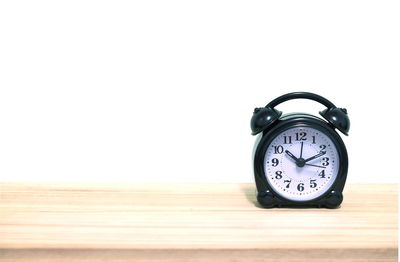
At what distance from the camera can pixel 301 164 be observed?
4.66ft

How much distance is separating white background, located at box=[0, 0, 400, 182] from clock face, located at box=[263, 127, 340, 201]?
26cm

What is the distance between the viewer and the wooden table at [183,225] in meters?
1.15

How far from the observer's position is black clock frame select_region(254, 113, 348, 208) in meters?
1.41

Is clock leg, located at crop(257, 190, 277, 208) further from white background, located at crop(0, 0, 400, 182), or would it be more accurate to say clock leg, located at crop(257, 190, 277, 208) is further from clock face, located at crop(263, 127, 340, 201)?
white background, located at crop(0, 0, 400, 182)

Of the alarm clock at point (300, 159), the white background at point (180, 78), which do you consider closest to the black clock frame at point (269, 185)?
the alarm clock at point (300, 159)

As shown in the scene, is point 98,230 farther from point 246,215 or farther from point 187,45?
point 187,45

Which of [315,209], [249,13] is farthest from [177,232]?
[249,13]

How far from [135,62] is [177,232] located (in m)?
0.59

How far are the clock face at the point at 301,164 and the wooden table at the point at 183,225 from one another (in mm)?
53

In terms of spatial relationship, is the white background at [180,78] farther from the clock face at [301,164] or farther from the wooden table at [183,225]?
the clock face at [301,164]

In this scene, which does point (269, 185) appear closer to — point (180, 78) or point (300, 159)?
point (300, 159)

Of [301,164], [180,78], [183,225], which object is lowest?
[183,225]

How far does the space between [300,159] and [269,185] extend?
0.32 feet

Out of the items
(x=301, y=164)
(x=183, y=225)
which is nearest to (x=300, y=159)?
(x=301, y=164)
